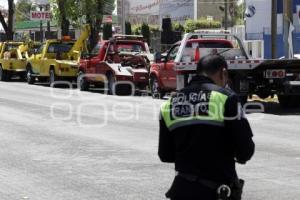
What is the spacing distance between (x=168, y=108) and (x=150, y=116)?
39.1 feet

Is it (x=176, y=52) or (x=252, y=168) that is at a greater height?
(x=176, y=52)

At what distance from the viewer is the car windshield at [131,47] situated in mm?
25000

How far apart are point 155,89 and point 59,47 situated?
8.79 metres

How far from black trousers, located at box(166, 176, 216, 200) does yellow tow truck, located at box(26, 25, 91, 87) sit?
2370 cm

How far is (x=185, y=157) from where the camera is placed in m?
4.13

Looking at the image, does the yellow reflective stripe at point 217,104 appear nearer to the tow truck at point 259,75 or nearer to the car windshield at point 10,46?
the tow truck at point 259,75

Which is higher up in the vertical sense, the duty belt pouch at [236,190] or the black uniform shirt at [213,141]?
the black uniform shirt at [213,141]

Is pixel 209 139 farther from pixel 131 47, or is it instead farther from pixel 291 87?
pixel 131 47

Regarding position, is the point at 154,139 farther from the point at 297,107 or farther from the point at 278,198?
the point at 297,107

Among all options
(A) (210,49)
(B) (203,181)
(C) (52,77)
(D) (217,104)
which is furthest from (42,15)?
(B) (203,181)

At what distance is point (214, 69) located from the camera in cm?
419

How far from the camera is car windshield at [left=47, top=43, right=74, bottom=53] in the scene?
1145 inches

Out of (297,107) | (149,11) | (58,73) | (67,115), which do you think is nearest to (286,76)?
(297,107)

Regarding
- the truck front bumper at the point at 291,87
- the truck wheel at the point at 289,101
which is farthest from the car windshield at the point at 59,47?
the truck front bumper at the point at 291,87
